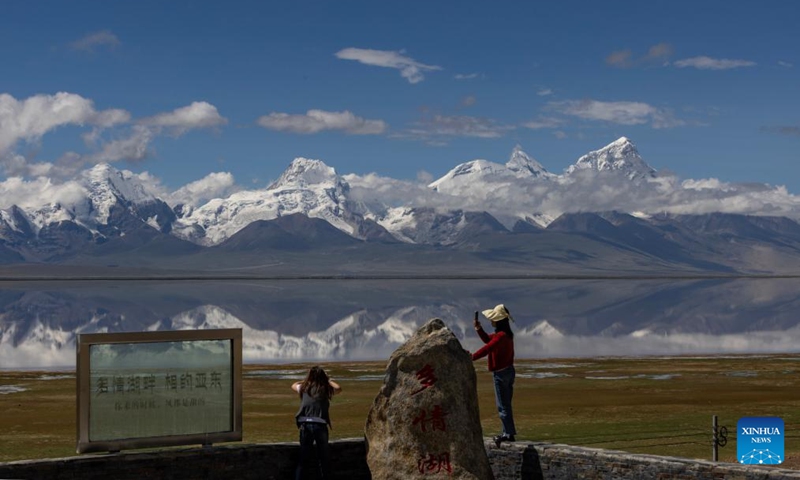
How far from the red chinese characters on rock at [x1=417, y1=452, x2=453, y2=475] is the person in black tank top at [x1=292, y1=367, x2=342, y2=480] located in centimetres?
167

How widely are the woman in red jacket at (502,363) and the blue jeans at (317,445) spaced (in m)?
2.86

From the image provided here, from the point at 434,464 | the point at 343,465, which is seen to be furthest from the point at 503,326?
the point at 343,465

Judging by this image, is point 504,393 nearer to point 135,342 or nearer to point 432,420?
point 432,420

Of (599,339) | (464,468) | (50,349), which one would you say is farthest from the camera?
(599,339)

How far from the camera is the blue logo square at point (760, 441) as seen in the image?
20.4 meters

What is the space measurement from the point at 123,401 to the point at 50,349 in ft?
339

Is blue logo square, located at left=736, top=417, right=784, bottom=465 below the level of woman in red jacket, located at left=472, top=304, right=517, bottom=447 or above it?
below

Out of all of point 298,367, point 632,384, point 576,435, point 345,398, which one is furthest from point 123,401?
point 298,367

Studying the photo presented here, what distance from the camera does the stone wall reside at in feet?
55.4

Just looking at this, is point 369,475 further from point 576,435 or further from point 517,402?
point 517,402

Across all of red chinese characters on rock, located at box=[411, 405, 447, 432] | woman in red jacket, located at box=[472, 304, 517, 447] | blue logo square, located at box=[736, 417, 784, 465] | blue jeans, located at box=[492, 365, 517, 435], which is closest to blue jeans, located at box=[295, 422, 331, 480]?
red chinese characters on rock, located at box=[411, 405, 447, 432]

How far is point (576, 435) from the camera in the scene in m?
36.0

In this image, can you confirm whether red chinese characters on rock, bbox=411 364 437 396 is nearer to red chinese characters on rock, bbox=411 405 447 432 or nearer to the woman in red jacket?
red chinese characters on rock, bbox=411 405 447 432

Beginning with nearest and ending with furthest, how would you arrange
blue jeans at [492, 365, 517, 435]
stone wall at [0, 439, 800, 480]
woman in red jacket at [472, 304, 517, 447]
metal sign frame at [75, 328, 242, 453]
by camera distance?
stone wall at [0, 439, 800, 480] < metal sign frame at [75, 328, 242, 453] < woman in red jacket at [472, 304, 517, 447] < blue jeans at [492, 365, 517, 435]
